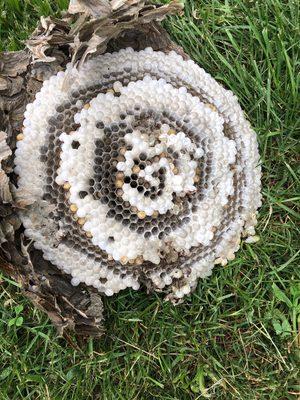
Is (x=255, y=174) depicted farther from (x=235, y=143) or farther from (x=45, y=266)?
(x=45, y=266)

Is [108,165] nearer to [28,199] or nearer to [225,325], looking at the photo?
[28,199]

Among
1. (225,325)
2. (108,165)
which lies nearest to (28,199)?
(108,165)

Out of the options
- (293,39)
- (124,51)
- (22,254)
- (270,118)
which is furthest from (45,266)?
(293,39)

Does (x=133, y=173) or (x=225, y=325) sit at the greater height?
(x=133, y=173)

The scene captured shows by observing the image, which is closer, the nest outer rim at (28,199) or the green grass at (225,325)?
the nest outer rim at (28,199)

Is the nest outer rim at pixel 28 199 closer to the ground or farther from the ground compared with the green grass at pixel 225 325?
farther from the ground
